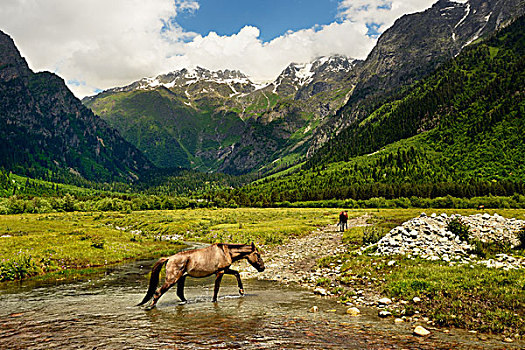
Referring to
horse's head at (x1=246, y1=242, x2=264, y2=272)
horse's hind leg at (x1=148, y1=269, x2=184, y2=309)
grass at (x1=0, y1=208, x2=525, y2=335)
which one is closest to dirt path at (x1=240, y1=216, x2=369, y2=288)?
grass at (x1=0, y1=208, x2=525, y2=335)

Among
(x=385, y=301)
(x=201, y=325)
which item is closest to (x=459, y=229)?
(x=385, y=301)

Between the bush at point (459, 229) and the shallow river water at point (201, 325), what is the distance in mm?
15252

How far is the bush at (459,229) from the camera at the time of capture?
24.1m

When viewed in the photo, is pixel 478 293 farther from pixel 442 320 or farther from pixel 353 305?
pixel 353 305

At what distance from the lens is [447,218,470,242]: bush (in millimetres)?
24094

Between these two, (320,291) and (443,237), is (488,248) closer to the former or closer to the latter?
(443,237)

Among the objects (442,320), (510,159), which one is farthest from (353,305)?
(510,159)

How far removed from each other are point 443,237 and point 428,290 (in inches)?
427

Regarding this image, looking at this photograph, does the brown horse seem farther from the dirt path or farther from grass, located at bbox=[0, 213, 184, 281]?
grass, located at bbox=[0, 213, 184, 281]

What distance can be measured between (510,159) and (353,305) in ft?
667

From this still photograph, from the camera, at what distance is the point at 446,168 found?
19125 centimetres

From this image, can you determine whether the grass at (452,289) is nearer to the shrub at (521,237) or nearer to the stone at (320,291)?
the stone at (320,291)

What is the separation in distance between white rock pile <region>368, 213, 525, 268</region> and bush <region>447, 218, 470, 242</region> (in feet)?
1.22

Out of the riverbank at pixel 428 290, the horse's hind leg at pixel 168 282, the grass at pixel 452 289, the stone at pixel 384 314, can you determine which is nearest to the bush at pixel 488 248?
the grass at pixel 452 289
